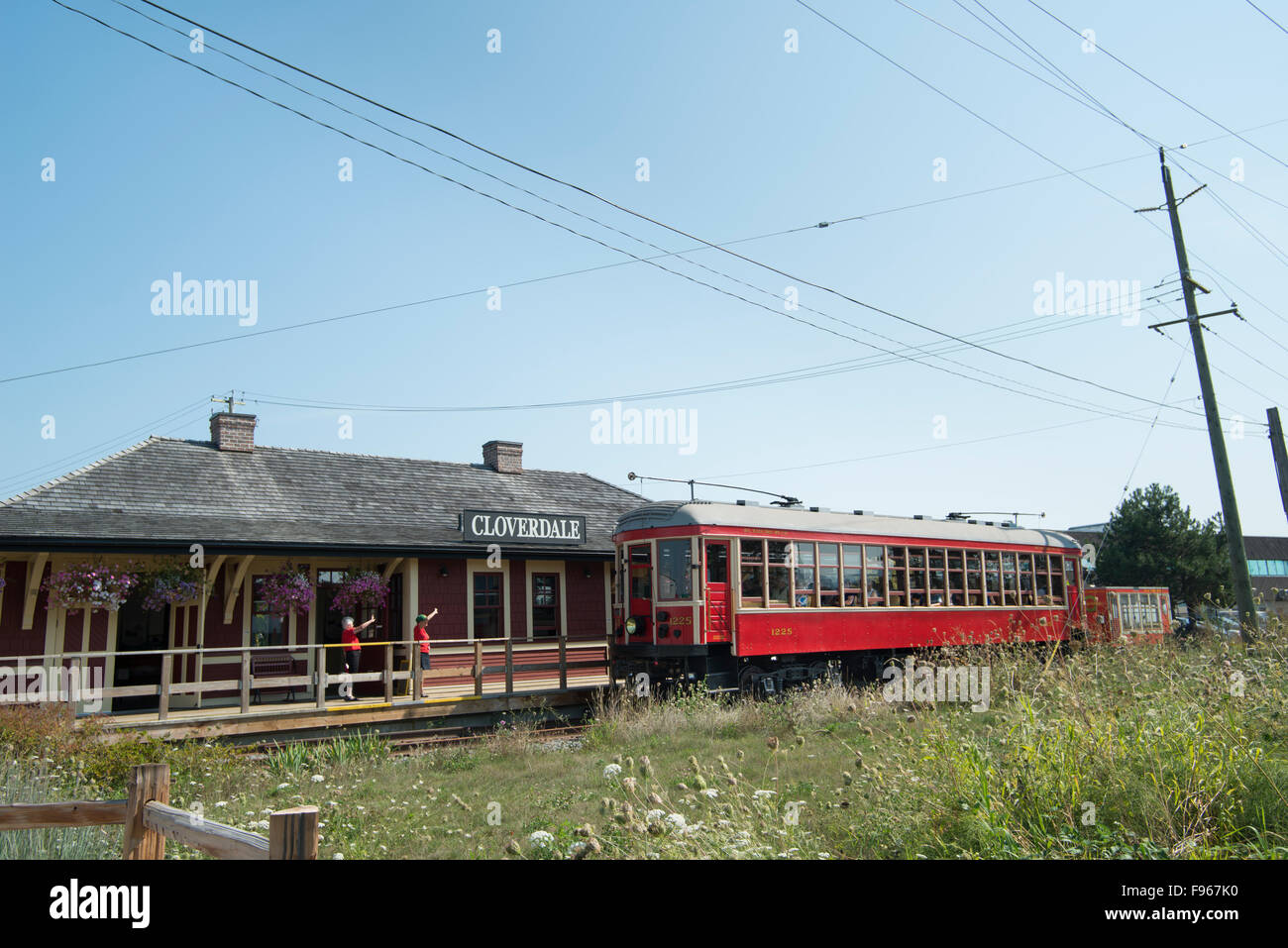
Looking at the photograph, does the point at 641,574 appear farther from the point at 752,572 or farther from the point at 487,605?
the point at 487,605

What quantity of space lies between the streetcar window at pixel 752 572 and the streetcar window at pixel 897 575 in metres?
3.09

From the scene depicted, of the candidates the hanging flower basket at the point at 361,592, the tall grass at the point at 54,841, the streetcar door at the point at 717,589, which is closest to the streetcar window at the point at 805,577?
the streetcar door at the point at 717,589

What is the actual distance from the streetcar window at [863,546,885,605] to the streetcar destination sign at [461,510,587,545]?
19.6ft

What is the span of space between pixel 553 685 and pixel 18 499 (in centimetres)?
934

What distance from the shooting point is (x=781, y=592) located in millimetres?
14414

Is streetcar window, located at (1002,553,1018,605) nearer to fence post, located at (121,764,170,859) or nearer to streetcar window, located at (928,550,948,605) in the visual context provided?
streetcar window, located at (928,550,948,605)

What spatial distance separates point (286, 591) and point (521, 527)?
454cm

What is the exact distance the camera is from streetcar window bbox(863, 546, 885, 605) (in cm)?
1560

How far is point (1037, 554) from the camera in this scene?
1922 centimetres

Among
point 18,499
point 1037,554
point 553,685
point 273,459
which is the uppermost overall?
point 273,459

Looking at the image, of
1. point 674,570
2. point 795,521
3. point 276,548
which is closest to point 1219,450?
point 795,521
